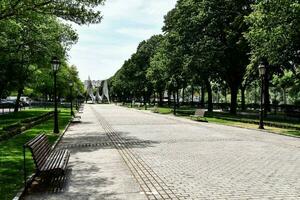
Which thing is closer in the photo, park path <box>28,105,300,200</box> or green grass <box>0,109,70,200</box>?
park path <box>28,105,300,200</box>

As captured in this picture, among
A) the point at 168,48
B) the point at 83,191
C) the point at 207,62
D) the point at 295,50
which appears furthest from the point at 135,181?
the point at 168,48

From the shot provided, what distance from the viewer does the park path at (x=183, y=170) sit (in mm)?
7961

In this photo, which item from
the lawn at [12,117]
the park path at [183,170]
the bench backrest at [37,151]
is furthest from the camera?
the lawn at [12,117]

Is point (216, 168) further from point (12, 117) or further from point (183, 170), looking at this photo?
→ point (12, 117)

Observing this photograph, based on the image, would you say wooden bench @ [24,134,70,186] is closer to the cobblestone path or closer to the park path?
the park path

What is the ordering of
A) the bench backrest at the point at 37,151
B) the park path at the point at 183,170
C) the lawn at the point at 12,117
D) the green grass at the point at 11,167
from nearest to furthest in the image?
the park path at the point at 183,170 → the bench backrest at the point at 37,151 → the green grass at the point at 11,167 → the lawn at the point at 12,117

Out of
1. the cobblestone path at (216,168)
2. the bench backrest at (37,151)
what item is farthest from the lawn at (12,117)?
the bench backrest at (37,151)

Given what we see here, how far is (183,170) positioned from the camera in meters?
10.4

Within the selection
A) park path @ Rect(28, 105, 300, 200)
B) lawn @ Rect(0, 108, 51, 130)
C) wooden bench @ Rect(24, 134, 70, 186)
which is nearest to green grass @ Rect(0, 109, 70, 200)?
wooden bench @ Rect(24, 134, 70, 186)

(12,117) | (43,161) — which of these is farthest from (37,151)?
(12,117)

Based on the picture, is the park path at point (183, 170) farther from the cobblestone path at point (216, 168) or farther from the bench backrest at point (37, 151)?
the bench backrest at point (37, 151)

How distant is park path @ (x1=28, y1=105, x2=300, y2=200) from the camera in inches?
313

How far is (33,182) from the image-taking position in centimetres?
888

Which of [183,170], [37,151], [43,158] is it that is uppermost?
[37,151]
